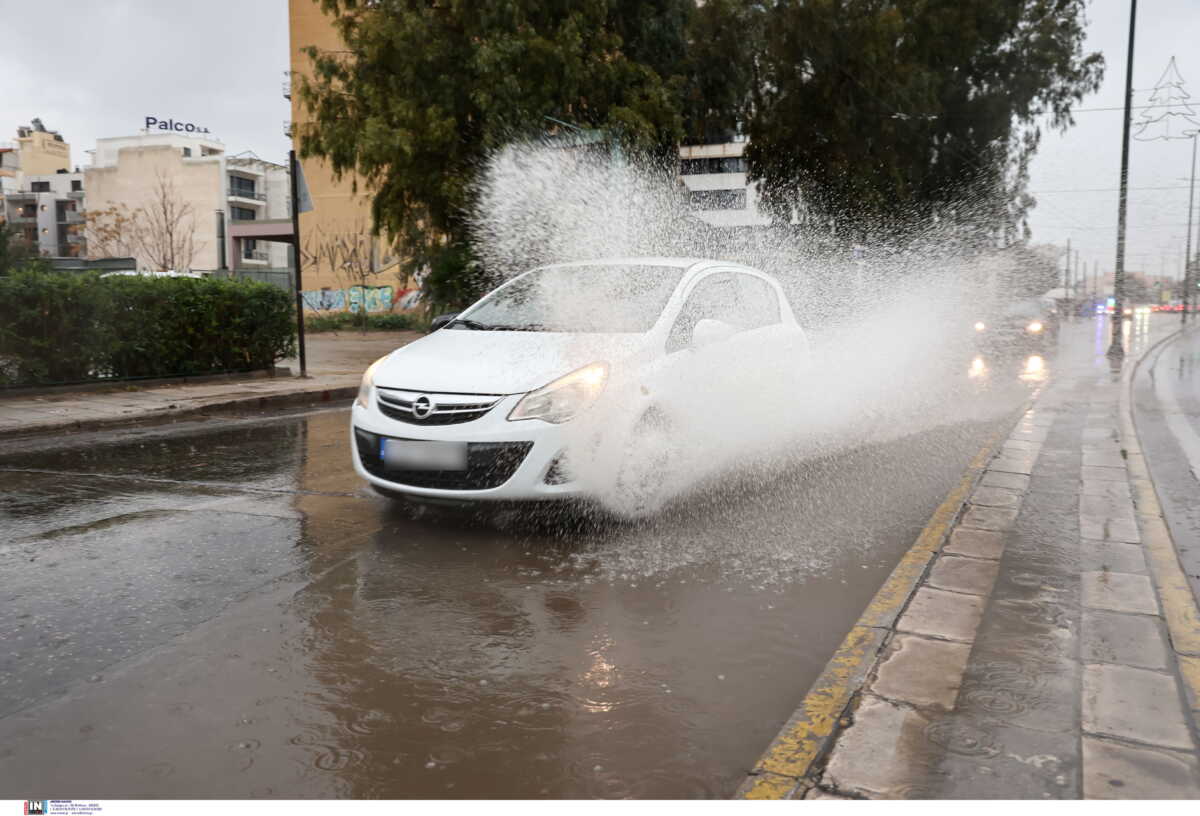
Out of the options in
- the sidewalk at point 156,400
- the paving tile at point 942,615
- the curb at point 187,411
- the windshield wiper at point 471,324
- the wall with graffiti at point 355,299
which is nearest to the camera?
the paving tile at point 942,615

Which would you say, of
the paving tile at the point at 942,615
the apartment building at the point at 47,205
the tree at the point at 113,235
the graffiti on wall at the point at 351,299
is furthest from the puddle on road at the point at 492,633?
the apartment building at the point at 47,205

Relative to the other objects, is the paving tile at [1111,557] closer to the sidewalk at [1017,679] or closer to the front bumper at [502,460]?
the sidewalk at [1017,679]

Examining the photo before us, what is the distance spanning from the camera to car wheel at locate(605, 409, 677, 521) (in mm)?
5129

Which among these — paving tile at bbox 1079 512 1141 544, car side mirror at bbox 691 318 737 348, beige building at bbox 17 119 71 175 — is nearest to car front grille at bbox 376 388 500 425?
car side mirror at bbox 691 318 737 348

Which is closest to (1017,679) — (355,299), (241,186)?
(355,299)

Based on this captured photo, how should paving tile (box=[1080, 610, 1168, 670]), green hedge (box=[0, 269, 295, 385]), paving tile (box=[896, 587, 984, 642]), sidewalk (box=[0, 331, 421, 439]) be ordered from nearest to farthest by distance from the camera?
1. paving tile (box=[1080, 610, 1168, 670])
2. paving tile (box=[896, 587, 984, 642])
3. sidewalk (box=[0, 331, 421, 439])
4. green hedge (box=[0, 269, 295, 385])

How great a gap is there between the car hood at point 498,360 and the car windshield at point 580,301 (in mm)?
213

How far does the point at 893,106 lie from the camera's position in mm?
21297

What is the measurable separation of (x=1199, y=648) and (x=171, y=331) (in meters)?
11.8

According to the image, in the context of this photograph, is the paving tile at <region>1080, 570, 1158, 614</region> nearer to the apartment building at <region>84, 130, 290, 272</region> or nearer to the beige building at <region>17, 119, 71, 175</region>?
the apartment building at <region>84, 130, 290, 272</region>

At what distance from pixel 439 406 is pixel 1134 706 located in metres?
3.26

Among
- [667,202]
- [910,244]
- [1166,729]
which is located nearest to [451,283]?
[667,202]

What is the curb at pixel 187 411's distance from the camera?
29.5 feet

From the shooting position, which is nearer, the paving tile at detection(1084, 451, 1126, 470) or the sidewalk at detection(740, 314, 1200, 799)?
the sidewalk at detection(740, 314, 1200, 799)
